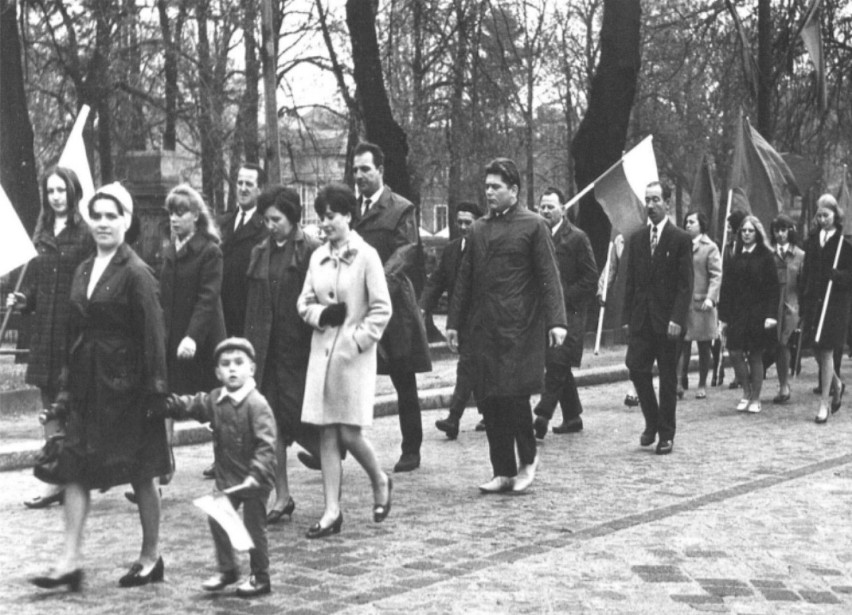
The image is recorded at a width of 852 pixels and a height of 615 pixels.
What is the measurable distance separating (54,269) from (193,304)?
2.76 ft

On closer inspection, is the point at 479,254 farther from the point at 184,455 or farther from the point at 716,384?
the point at 716,384

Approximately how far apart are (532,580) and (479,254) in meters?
2.79

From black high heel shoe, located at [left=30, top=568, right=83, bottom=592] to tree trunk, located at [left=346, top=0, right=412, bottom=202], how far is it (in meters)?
12.8

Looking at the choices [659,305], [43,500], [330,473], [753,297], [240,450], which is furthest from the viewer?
[753,297]

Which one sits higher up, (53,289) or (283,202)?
(283,202)

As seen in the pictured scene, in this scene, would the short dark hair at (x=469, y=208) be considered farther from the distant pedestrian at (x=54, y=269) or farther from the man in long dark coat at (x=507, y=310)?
the distant pedestrian at (x=54, y=269)

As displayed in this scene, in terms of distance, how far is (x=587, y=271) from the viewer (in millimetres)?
11844

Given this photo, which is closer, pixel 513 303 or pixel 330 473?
pixel 330 473

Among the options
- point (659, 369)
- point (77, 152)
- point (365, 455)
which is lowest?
point (365, 455)

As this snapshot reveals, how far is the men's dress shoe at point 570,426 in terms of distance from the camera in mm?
12148

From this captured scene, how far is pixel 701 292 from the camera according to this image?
586 inches

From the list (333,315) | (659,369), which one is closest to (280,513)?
(333,315)

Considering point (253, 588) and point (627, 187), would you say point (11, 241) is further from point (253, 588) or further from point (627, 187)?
point (627, 187)

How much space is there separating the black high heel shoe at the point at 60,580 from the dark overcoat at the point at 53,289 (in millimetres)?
2015
